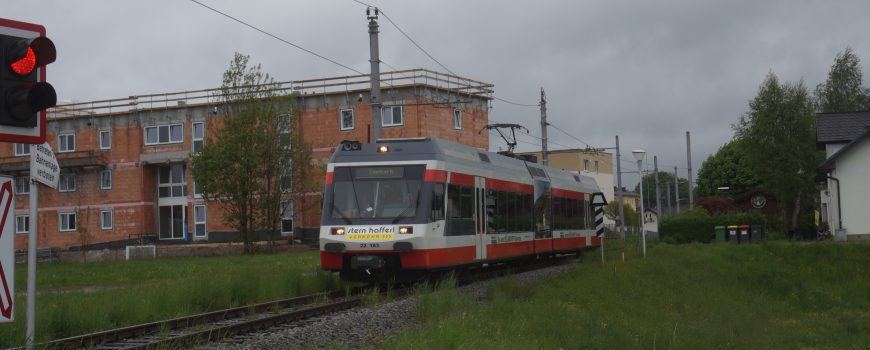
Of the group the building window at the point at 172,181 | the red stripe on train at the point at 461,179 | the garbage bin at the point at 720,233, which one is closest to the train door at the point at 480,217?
the red stripe on train at the point at 461,179

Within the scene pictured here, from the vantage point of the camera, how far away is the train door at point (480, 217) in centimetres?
2066

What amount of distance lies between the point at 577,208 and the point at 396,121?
72.0 feet

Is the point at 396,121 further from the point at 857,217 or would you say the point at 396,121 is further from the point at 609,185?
the point at 609,185

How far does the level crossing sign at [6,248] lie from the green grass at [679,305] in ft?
14.1

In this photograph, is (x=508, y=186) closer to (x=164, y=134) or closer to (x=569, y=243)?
(x=569, y=243)

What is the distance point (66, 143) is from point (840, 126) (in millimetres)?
45384

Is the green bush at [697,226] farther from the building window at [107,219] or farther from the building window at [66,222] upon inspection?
the building window at [66,222]

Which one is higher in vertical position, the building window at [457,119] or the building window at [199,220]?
the building window at [457,119]

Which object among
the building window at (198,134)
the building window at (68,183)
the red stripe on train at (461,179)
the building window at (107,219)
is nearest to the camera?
the red stripe on train at (461,179)

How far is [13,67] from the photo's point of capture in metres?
6.41

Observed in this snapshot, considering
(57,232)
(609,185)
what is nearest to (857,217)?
(57,232)

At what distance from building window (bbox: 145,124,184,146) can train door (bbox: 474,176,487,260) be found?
39.6 meters

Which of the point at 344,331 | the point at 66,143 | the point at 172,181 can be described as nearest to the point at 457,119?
the point at 172,181

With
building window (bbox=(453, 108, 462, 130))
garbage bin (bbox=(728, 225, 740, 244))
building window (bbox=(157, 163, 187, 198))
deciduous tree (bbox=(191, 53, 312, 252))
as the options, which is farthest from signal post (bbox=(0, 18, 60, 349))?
building window (bbox=(157, 163, 187, 198))
